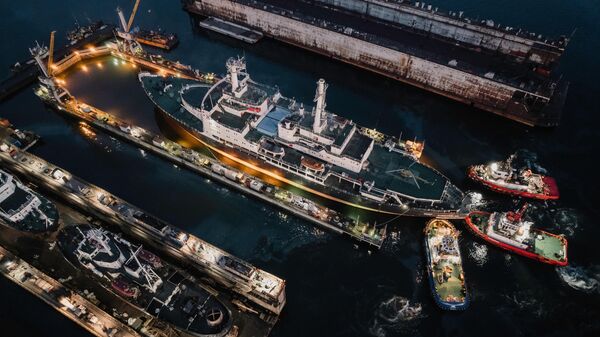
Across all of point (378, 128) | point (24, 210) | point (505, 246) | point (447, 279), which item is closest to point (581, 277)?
point (505, 246)

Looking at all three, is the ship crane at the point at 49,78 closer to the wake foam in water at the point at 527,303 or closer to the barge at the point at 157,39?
the barge at the point at 157,39

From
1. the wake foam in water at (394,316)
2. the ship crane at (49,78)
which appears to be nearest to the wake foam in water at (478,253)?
the wake foam in water at (394,316)

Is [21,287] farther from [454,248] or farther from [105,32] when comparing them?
[105,32]

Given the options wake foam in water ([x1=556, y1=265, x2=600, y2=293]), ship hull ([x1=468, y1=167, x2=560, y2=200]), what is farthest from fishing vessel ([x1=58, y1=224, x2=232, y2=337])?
wake foam in water ([x1=556, y1=265, x2=600, y2=293])

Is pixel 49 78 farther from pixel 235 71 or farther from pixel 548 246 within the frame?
pixel 548 246

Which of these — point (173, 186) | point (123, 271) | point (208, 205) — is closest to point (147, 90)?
point (173, 186)
